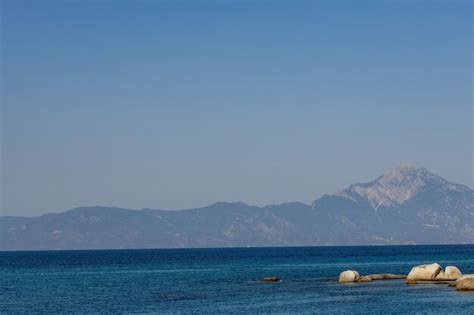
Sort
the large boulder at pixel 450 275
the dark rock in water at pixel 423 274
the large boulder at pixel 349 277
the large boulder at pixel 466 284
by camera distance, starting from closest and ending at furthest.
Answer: the large boulder at pixel 466 284, the large boulder at pixel 450 275, the dark rock in water at pixel 423 274, the large boulder at pixel 349 277

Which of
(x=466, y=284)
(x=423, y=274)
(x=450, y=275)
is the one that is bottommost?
(x=466, y=284)

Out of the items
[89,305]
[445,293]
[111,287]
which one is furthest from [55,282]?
[445,293]

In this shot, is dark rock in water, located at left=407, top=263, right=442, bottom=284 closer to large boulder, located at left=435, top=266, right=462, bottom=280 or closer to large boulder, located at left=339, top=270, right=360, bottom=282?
large boulder, located at left=435, top=266, right=462, bottom=280

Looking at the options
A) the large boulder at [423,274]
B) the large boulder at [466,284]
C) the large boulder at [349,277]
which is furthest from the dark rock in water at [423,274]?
the large boulder at [466,284]

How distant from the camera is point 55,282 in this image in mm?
128125

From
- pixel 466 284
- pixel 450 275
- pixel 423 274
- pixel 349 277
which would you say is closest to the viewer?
pixel 466 284

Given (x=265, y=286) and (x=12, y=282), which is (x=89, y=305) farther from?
(x=12, y=282)

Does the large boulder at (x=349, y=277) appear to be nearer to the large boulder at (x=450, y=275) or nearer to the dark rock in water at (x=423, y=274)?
the dark rock in water at (x=423, y=274)

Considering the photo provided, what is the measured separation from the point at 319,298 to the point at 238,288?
61.5 feet

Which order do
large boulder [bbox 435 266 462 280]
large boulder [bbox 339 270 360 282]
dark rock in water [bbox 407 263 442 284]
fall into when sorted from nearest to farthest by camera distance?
large boulder [bbox 435 266 462 280]
dark rock in water [bbox 407 263 442 284]
large boulder [bbox 339 270 360 282]

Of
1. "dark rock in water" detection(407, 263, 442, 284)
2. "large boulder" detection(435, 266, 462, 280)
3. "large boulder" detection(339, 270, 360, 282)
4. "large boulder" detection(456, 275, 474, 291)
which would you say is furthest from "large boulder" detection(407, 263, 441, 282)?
"large boulder" detection(456, 275, 474, 291)

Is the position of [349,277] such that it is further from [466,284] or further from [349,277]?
[466,284]

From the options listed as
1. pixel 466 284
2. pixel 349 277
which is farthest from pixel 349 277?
pixel 466 284

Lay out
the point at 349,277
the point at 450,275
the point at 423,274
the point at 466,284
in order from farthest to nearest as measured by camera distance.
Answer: the point at 349,277, the point at 423,274, the point at 450,275, the point at 466,284
